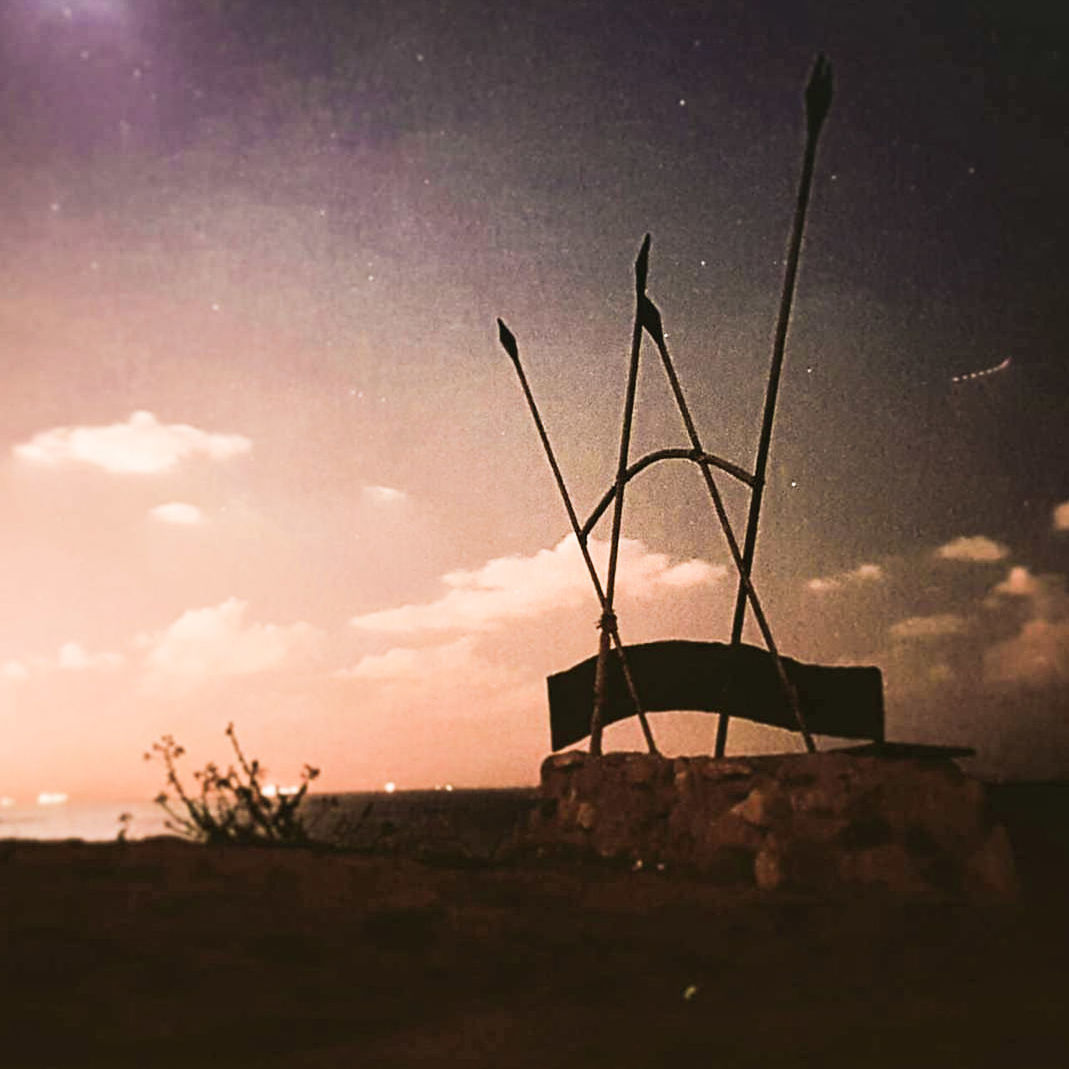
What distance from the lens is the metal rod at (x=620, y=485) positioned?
903cm

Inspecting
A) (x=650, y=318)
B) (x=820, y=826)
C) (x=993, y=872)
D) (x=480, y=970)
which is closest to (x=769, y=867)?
(x=820, y=826)

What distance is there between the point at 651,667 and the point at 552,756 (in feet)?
3.68

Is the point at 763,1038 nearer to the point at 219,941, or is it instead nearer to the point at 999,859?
the point at 219,941

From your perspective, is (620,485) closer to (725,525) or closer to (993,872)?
(725,525)

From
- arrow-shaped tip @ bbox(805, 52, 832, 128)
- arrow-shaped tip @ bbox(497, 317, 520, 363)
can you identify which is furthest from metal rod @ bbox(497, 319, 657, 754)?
arrow-shaped tip @ bbox(805, 52, 832, 128)

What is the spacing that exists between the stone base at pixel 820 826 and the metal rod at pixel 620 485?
1.22 m

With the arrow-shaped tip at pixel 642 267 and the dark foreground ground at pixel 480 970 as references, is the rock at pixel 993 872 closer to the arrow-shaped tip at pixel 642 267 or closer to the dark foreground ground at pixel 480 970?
the dark foreground ground at pixel 480 970

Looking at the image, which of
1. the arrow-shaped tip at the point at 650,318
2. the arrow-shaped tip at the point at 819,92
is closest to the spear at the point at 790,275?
the arrow-shaped tip at the point at 819,92

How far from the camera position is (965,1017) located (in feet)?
13.6

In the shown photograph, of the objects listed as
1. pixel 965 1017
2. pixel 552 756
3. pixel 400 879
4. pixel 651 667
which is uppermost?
pixel 651 667

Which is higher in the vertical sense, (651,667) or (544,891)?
(651,667)

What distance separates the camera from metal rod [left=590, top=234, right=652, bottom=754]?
29.6ft

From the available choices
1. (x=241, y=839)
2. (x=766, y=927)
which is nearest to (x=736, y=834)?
(x=766, y=927)

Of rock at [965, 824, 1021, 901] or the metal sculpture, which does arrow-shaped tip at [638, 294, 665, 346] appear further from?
rock at [965, 824, 1021, 901]
